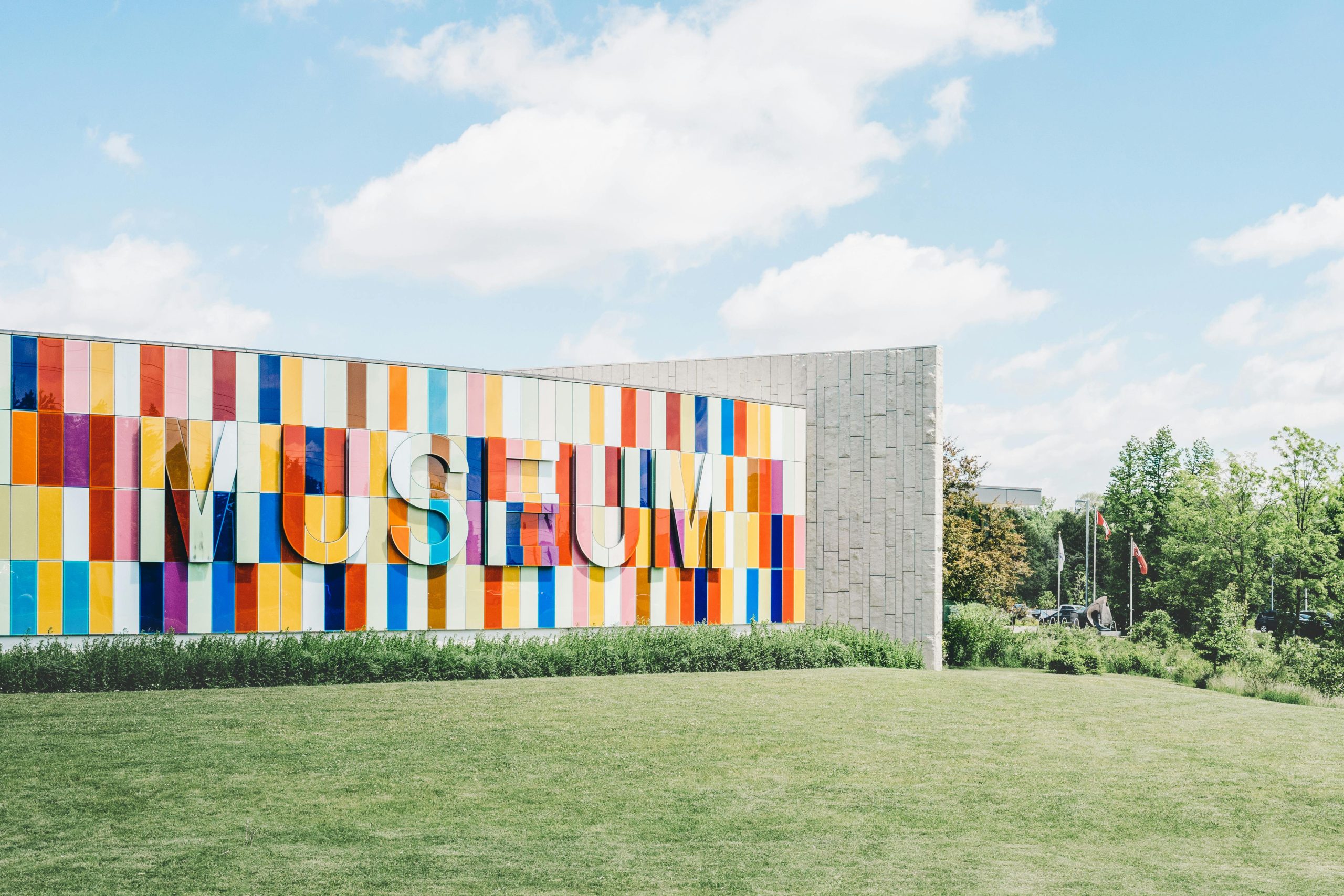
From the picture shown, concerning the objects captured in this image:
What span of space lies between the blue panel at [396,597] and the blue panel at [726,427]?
8730 millimetres

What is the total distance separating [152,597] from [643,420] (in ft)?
37.4

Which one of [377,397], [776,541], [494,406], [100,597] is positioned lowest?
[100,597]

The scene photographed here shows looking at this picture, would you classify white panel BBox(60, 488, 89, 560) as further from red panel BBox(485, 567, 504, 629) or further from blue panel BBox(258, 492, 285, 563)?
red panel BBox(485, 567, 504, 629)

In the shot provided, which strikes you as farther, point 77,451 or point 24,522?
point 77,451

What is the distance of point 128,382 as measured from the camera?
2150 cm

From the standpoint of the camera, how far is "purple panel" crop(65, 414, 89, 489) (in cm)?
2102

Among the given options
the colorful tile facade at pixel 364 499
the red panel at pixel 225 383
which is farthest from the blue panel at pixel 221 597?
the red panel at pixel 225 383

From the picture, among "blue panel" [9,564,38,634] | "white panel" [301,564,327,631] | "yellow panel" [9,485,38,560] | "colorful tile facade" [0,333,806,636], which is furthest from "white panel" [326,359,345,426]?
"blue panel" [9,564,38,634]

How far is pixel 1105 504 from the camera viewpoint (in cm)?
7725

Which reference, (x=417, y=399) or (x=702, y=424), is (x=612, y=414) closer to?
(x=702, y=424)

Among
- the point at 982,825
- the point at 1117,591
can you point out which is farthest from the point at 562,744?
the point at 1117,591

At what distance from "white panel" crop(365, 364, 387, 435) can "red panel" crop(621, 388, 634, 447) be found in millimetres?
5763

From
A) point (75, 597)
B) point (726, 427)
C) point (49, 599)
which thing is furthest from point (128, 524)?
point (726, 427)

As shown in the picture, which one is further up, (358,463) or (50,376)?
(50,376)
